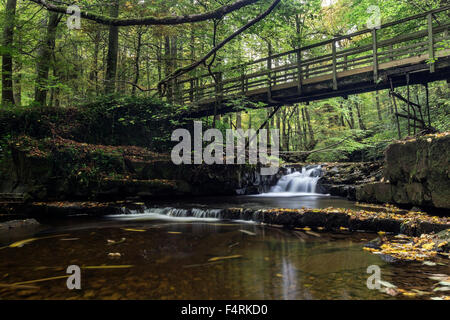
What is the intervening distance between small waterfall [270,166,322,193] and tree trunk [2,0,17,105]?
1156 centimetres

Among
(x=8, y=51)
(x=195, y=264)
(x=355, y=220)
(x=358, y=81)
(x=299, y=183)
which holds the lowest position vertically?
(x=195, y=264)

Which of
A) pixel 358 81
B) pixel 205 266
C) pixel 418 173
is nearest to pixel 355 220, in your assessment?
pixel 418 173

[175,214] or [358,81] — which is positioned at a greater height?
[358,81]

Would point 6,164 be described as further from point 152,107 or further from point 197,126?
point 197,126

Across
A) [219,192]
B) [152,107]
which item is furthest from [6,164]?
[219,192]

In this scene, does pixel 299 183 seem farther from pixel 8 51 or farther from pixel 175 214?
pixel 8 51

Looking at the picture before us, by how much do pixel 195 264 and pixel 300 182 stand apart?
9.90 metres

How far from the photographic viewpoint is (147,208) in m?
8.46

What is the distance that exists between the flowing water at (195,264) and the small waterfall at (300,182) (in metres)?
6.82

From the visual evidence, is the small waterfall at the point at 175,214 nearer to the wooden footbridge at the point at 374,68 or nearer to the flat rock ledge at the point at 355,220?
the flat rock ledge at the point at 355,220

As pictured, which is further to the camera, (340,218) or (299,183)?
(299,183)

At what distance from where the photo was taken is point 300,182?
12.6m

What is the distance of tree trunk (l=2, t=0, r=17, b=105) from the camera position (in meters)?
9.41

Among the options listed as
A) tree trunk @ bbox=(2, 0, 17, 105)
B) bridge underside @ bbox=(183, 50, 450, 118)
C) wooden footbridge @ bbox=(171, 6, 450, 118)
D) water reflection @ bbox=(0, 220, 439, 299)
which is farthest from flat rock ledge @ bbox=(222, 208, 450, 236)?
tree trunk @ bbox=(2, 0, 17, 105)
